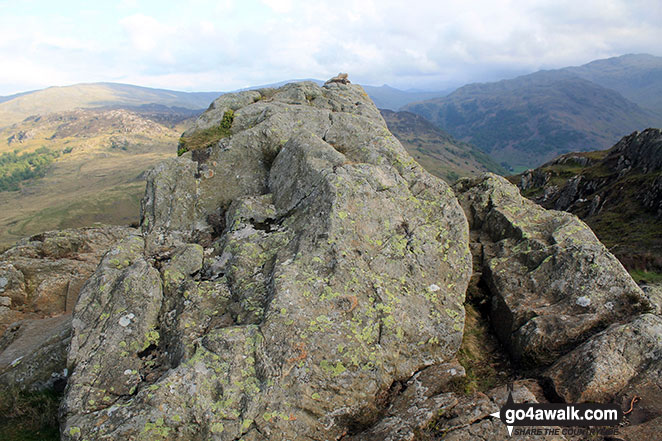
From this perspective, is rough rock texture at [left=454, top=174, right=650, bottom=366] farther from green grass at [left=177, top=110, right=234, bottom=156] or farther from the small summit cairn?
the small summit cairn

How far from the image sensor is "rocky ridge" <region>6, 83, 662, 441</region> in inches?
405

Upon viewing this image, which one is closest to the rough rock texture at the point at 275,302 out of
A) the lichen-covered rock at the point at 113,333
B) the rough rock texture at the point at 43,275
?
the lichen-covered rock at the point at 113,333

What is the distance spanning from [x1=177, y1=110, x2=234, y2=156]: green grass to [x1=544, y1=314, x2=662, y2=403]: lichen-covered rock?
21.5m

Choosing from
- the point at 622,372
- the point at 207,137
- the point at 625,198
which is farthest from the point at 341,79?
the point at 625,198

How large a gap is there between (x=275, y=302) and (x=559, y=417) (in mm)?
9671

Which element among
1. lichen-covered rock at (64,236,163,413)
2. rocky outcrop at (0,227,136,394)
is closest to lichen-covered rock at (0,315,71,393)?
rocky outcrop at (0,227,136,394)

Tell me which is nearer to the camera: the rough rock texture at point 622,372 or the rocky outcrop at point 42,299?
the rough rock texture at point 622,372

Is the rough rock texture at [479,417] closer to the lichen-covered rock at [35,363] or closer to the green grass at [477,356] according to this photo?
the green grass at [477,356]

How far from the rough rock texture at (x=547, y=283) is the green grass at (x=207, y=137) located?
58.7 feet

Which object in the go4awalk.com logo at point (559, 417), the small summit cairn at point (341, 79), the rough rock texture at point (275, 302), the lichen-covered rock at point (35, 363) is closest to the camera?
the go4awalk.com logo at point (559, 417)

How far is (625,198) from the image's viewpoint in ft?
181

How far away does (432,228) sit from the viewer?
1595cm

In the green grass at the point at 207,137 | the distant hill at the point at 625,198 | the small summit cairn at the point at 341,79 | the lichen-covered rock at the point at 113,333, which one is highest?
the small summit cairn at the point at 341,79

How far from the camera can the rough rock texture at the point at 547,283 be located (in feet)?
41.8
